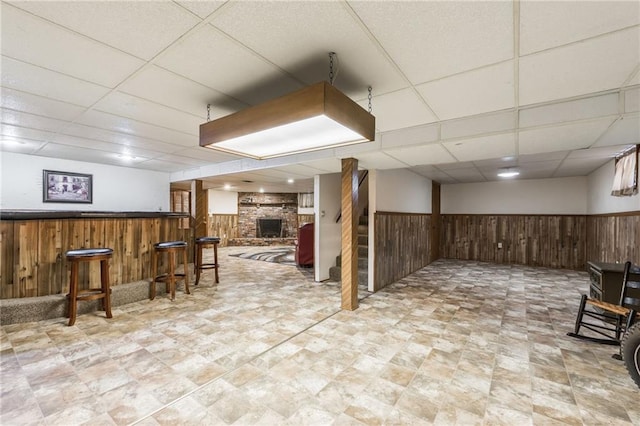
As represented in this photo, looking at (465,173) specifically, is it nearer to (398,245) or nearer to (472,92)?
(398,245)

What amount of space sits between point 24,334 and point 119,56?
3103 millimetres

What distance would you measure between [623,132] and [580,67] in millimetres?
1369

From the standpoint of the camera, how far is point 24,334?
9.41 feet

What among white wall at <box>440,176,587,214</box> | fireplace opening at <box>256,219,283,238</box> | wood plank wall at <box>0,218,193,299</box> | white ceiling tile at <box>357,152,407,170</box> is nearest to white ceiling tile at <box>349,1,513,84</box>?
white ceiling tile at <box>357,152,407,170</box>

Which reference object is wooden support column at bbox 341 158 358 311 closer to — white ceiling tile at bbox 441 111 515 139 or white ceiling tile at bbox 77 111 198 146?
white ceiling tile at bbox 441 111 515 139

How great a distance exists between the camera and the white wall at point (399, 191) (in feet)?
15.9

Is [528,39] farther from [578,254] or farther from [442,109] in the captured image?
[578,254]

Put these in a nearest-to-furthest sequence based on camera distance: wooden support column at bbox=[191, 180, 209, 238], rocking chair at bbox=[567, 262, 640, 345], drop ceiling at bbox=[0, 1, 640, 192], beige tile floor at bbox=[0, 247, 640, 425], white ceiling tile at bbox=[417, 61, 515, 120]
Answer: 1. drop ceiling at bbox=[0, 1, 640, 192]
2. beige tile floor at bbox=[0, 247, 640, 425]
3. white ceiling tile at bbox=[417, 61, 515, 120]
4. rocking chair at bbox=[567, 262, 640, 345]
5. wooden support column at bbox=[191, 180, 209, 238]

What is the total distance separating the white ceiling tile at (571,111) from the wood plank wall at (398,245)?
260cm

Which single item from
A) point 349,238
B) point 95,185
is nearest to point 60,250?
point 95,185

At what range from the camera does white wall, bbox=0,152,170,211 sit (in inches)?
193

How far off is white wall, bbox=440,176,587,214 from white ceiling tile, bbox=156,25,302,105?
25.3ft

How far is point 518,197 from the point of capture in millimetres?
7641

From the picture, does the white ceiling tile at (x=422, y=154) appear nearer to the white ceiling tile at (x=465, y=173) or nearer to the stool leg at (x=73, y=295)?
the white ceiling tile at (x=465, y=173)
